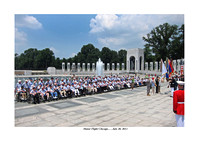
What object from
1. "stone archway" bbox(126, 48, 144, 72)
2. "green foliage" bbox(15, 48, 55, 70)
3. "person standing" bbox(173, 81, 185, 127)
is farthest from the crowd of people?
"green foliage" bbox(15, 48, 55, 70)

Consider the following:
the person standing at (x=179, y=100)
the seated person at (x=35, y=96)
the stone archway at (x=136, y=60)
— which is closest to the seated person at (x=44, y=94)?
the seated person at (x=35, y=96)

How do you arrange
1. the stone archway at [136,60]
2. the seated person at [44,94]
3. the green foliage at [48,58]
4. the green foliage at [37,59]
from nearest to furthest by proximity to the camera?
the seated person at [44,94] → the stone archway at [136,60] → the green foliage at [48,58] → the green foliage at [37,59]

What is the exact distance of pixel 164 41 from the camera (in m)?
48.2

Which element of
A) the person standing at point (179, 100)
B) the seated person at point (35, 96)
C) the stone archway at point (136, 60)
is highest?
the stone archway at point (136, 60)

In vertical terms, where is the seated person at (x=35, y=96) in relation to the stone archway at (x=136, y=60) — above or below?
below

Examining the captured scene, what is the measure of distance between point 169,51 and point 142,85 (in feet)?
110

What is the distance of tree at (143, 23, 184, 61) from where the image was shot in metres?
45.2

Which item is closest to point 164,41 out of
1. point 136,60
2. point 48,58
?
point 136,60

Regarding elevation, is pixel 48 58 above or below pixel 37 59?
above

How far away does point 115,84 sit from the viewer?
1479 cm

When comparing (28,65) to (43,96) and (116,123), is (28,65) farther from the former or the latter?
(116,123)

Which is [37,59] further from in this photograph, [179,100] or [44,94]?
[179,100]

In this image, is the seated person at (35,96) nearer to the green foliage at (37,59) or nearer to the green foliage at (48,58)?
the green foliage at (48,58)

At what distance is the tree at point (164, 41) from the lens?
45.2 metres
